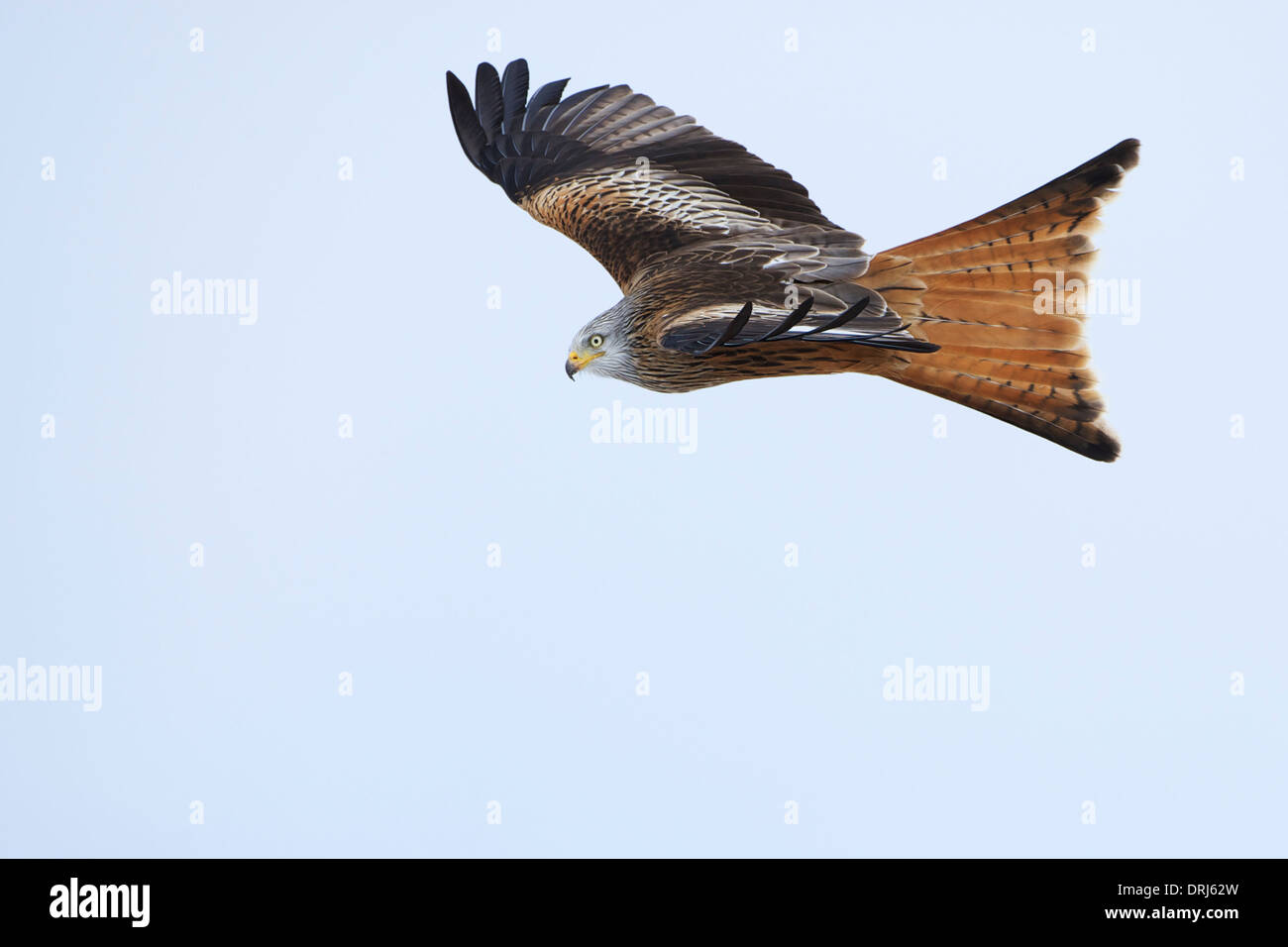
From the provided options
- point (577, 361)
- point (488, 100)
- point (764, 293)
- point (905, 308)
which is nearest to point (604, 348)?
point (577, 361)

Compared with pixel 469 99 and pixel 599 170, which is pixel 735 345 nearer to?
pixel 599 170

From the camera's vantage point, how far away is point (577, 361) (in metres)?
6.25

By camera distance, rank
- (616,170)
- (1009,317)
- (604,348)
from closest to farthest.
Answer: (1009,317) → (604,348) → (616,170)

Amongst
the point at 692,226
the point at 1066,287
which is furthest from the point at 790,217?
the point at 1066,287

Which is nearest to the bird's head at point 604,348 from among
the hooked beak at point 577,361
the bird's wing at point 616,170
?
the hooked beak at point 577,361

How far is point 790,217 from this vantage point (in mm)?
6578

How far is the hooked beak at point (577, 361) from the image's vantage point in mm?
6199

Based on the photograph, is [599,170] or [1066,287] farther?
[599,170]

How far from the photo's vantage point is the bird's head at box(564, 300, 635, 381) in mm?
6066

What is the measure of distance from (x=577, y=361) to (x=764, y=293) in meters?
0.94

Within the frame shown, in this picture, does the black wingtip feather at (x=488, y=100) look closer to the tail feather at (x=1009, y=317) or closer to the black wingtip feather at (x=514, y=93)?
the black wingtip feather at (x=514, y=93)

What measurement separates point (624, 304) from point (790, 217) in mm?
1021

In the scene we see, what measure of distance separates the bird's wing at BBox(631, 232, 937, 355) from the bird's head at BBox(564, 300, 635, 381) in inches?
6.9

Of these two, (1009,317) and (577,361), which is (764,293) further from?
(1009,317)
